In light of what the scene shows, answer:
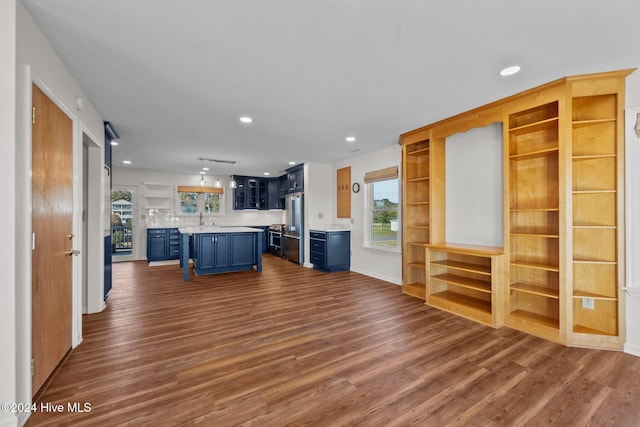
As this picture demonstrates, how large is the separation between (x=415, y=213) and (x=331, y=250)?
2054 millimetres

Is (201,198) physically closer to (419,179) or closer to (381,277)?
(381,277)

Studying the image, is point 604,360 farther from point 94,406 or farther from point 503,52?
point 94,406

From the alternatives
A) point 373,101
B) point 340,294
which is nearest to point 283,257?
point 340,294

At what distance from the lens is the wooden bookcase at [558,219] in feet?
8.30

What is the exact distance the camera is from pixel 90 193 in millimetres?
3354

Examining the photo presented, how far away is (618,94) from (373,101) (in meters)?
2.16

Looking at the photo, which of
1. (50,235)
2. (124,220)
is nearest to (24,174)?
(50,235)

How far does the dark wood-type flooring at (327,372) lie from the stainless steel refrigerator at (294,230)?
3.02 metres

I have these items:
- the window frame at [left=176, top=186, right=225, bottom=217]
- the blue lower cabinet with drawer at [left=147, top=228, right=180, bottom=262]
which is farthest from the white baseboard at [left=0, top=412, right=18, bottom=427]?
the window frame at [left=176, top=186, right=225, bottom=217]

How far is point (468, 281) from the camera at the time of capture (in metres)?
3.50

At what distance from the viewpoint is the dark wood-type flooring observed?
1702mm

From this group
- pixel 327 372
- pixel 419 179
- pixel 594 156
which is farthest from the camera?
pixel 419 179

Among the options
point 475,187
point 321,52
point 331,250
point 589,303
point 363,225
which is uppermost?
point 321,52

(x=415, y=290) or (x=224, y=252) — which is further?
(x=224, y=252)
